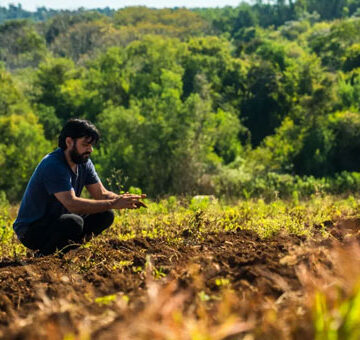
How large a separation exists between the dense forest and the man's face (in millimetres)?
7234

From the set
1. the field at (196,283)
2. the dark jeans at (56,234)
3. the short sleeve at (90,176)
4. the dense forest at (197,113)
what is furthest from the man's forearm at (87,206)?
the dense forest at (197,113)

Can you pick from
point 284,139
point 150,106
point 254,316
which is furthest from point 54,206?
point 284,139

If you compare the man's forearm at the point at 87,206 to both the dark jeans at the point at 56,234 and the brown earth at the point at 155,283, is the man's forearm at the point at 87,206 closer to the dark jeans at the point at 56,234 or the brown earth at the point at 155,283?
the dark jeans at the point at 56,234

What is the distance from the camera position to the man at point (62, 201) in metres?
4.22

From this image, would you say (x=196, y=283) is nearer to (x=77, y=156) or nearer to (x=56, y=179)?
(x=56, y=179)

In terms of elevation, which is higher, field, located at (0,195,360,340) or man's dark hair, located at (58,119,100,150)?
man's dark hair, located at (58,119,100,150)

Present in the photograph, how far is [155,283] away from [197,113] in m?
23.1

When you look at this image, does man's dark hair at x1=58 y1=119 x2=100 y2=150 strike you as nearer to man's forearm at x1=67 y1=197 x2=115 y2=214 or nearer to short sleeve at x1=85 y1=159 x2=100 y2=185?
short sleeve at x1=85 y1=159 x2=100 y2=185

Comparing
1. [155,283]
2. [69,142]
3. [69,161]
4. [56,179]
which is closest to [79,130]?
[69,142]

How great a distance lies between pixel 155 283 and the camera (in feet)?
8.62

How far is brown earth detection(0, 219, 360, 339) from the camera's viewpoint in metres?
1.89

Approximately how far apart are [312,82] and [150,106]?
14.6 meters

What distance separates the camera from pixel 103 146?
28219mm

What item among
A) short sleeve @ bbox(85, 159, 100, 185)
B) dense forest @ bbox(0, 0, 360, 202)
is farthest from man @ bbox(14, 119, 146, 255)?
dense forest @ bbox(0, 0, 360, 202)
